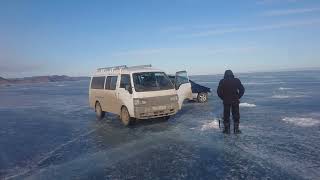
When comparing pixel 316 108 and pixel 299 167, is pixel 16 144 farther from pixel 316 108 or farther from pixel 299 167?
pixel 316 108

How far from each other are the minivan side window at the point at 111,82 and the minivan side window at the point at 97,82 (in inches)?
24.4

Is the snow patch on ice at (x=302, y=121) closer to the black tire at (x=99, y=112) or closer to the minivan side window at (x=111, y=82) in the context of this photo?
the minivan side window at (x=111, y=82)

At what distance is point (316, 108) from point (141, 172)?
41.8 feet

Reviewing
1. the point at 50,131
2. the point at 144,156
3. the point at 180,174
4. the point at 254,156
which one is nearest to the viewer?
the point at 180,174

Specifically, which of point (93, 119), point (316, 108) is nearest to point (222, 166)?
point (93, 119)

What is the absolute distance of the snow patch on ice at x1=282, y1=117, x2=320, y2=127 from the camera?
1281cm

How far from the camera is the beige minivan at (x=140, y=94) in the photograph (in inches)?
530

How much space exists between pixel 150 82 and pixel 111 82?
2.14 meters

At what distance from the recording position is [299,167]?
7348mm

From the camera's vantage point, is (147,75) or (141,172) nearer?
(141,172)

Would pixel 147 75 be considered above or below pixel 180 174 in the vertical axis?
above

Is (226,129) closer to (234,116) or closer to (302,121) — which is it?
(234,116)

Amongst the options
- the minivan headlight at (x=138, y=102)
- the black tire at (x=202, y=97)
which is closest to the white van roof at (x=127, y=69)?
the minivan headlight at (x=138, y=102)

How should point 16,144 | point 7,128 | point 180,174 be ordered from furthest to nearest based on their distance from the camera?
point 7,128, point 16,144, point 180,174
